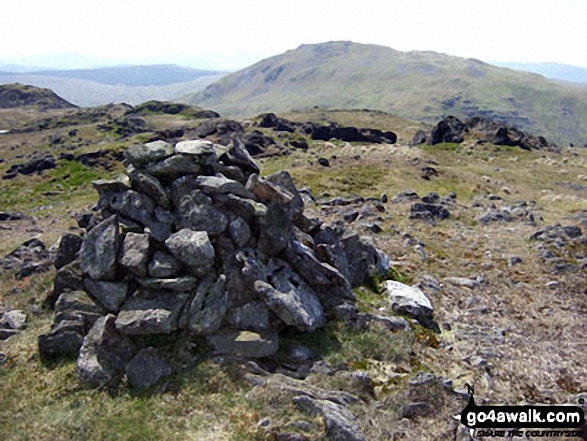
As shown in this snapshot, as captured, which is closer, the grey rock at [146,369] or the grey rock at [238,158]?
the grey rock at [146,369]

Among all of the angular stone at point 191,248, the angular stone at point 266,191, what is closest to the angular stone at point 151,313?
the angular stone at point 191,248

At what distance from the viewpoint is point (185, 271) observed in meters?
17.3

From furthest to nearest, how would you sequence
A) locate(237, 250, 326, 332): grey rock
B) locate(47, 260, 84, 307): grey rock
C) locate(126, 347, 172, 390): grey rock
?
1. locate(47, 260, 84, 307): grey rock
2. locate(237, 250, 326, 332): grey rock
3. locate(126, 347, 172, 390): grey rock

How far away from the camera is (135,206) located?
19125mm

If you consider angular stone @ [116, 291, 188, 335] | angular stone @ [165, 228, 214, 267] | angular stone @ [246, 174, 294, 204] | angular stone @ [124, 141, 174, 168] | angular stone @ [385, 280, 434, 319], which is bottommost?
angular stone @ [385, 280, 434, 319]

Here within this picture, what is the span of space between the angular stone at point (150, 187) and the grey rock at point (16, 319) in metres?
7.23

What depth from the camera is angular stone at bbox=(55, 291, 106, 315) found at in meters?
16.6

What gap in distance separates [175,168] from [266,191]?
4.35 m

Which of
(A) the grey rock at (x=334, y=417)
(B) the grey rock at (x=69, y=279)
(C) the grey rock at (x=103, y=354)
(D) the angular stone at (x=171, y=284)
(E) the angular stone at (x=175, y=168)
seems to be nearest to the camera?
(A) the grey rock at (x=334, y=417)

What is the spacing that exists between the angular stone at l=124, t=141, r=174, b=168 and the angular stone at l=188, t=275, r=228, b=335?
22.9 ft

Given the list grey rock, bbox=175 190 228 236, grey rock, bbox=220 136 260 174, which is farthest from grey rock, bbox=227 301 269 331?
grey rock, bbox=220 136 260 174

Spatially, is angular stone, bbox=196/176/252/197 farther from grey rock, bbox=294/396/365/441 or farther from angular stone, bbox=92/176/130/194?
grey rock, bbox=294/396/365/441

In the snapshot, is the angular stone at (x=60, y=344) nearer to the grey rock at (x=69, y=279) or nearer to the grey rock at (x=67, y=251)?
the grey rock at (x=69, y=279)

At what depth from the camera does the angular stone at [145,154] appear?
20.2m
